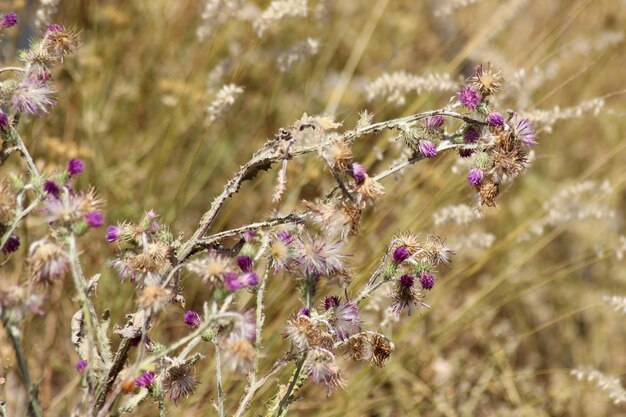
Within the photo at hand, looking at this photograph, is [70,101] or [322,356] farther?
[70,101]

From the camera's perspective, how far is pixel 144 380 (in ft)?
3.57

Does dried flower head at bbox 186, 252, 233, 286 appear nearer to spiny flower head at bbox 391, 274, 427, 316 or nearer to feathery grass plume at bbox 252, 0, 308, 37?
spiny flower head at bbox 391, 274, 427, 316

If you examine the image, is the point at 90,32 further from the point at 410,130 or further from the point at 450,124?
the point at 410,130

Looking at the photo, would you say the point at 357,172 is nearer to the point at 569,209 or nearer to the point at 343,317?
the point at 343,317

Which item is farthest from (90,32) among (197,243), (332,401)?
(197,243)

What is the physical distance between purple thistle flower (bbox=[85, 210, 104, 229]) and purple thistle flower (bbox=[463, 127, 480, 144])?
1.91 ft

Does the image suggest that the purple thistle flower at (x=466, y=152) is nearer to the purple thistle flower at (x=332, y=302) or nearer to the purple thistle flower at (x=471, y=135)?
the purple thistle flower at (x=471, y=135)

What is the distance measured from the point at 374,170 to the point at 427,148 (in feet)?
3.71

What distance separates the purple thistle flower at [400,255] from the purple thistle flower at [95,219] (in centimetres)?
44

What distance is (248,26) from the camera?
2637 millimetres

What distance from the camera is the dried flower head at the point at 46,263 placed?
3.08 ft

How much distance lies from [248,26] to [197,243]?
168 centimetres

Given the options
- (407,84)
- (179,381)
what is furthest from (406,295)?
(407,84)

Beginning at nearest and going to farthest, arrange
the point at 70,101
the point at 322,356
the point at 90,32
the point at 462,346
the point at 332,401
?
the point at 322,356 → the point at 332,401 → the point at 70,101 → the point at 462,346 → the point at 90,32
